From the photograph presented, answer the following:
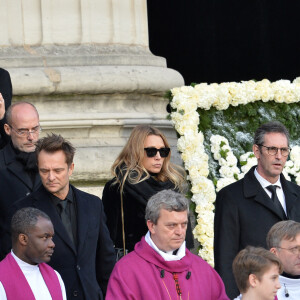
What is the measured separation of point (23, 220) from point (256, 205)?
177 centimetres

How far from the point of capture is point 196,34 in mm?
14609

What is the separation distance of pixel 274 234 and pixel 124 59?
11.3ft

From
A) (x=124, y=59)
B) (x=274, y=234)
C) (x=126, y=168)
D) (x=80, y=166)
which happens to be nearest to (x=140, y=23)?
(x=124, y=59)

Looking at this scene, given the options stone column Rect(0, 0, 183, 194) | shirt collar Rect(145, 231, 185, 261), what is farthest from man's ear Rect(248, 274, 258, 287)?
stone column Rect(0, 0, 183, 194)

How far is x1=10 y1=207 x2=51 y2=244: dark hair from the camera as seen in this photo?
24.8 feet

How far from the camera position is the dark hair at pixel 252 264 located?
723cm

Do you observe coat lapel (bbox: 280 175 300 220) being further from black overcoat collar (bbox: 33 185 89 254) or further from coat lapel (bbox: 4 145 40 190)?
coat lapel (bbox: 4 145 40 190)

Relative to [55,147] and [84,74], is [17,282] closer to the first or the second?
[55,147]

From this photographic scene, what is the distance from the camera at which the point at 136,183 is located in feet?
28.1

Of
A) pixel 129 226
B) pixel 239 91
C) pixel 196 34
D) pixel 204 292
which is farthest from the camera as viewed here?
pixel 196 34

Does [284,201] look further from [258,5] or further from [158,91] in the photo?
[258,5]

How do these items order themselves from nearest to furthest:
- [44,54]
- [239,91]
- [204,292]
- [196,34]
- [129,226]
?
1. [204,292]
2. [129,226]
3. [239,91]
4. [44,54]
5. [196,34]

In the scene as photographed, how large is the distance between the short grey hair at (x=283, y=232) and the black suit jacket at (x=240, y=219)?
22.8 inches

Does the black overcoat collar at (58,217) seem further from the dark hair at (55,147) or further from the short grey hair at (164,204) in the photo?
the short grey hair at (164,204)
